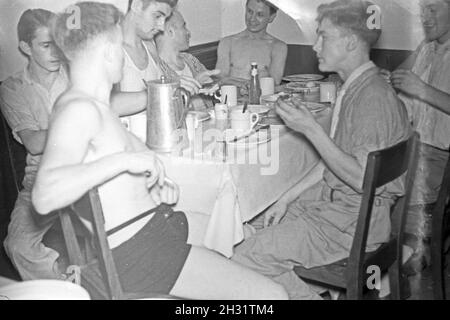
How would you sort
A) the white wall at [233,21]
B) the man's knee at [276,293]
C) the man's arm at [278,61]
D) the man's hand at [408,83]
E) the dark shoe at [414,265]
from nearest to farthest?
1. the man's knee at [276,293]
2. the white wall at [233,21]
3. the dark shoe at [414,265]
4. the man's hand at [408,83]
5. the man's arm at [278,61]

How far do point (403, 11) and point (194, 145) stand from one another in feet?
2.29

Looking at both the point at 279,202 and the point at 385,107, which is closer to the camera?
the point at 385,107

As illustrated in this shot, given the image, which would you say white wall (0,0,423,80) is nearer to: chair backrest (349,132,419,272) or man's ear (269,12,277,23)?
man's ear (269,12,277,23)

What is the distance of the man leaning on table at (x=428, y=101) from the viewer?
1.76 metres

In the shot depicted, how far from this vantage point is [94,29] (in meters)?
1.31

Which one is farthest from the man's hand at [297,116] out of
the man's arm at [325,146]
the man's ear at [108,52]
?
the man's ear at [108,52]

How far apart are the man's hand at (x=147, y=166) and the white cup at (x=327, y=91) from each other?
763 mm

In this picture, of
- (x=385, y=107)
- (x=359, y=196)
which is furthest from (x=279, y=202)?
(x=385, y=107)

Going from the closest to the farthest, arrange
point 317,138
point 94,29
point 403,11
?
point 94,29
point 317,138
point 403,11

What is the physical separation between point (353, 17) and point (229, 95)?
45cm

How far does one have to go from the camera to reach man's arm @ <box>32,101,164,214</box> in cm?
124

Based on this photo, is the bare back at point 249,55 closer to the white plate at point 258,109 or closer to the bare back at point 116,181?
the white plate at point 258,109

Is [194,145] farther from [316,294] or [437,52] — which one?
[437,52]

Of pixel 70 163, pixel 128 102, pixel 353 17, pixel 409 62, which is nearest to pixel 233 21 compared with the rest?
pixel 353 17
